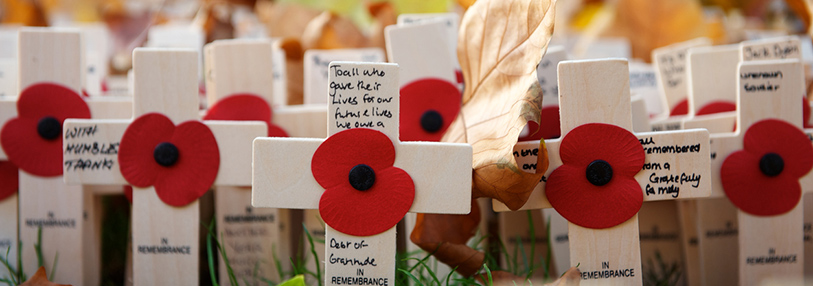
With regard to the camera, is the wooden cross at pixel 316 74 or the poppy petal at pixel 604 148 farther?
the wooden cross at pixel 316 74

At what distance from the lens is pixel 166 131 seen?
0.73 metres

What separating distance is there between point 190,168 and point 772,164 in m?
0.75

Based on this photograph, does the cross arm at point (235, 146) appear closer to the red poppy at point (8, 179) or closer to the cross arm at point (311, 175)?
the cross arm at point (311, 175)

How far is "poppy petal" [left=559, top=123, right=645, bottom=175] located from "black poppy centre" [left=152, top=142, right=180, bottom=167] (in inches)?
19.1

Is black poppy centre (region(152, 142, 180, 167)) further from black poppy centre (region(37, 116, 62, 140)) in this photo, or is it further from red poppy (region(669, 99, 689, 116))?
red poppy (region(669, 99, 689, 116))

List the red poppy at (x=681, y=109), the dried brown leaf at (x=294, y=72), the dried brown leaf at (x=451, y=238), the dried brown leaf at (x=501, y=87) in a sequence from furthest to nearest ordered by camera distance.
A: the dried brown leaf at (x=294, y=72) → the red poppy at (x=681, y=109) → the dried brown leaf at (x=451, y=238) → the dried brown leaf at (x=501, y=87)

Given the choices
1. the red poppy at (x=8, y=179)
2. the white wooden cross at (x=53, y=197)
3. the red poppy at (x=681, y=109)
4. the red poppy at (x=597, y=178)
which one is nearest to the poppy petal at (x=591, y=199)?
the red poppy at (x=597, y=178)

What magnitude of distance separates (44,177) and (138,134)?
0.19m

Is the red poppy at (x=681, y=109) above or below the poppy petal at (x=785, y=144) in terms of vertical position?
above

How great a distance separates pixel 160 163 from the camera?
0.73 metres

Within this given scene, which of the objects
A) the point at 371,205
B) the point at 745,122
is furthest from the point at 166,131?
the point at 745,122

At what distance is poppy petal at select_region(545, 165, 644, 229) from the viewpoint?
667 millimetres

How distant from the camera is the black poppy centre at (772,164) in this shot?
73 cm

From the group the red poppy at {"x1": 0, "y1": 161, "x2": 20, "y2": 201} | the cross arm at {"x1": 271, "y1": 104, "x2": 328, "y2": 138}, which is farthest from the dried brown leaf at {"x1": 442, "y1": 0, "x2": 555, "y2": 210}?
the red poppy at {"x1": 0, "y1": 161, "x2": 20, "y2": 201}
